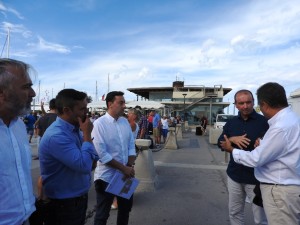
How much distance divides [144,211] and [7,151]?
4190 millimetres

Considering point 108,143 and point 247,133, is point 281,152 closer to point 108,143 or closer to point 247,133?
point 247,133

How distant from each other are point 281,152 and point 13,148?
2181 millimetres

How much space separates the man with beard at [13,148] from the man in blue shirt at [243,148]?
7.88ft

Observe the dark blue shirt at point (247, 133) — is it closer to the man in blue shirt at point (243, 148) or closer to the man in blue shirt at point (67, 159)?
the man in blue shirt at point (243, 148)

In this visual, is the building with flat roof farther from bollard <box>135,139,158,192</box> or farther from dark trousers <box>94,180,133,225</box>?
dark trousers <box>94,180,133,225</box>

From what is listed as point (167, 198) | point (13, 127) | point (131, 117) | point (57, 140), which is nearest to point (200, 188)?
point (167, 198)

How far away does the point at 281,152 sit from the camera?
2.78 m

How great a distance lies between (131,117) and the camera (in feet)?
29.7

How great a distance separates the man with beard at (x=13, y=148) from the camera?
1.82m

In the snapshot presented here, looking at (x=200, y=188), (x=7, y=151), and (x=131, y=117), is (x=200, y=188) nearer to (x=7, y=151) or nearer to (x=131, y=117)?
(x=131, y=117)

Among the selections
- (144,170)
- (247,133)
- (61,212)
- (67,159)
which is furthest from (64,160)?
(144,170)

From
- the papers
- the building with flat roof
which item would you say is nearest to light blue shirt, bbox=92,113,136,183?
the papers

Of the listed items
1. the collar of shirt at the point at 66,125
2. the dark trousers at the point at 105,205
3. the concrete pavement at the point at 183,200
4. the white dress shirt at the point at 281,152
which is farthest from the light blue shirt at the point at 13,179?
the concrete pavement at the point at 183,200

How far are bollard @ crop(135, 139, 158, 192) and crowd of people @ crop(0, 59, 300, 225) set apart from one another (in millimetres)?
3323
